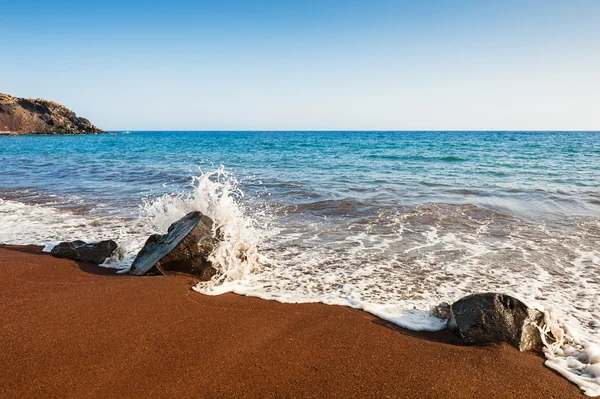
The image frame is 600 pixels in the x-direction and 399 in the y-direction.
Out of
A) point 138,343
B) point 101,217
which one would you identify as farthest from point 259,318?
point 101,217

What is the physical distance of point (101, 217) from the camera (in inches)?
332

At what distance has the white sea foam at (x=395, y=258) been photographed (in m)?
4.00

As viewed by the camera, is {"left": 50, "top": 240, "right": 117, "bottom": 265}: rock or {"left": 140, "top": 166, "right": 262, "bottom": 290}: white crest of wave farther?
{"left": 50, "top": 240, "right": 117, "bottom": 265}: rock

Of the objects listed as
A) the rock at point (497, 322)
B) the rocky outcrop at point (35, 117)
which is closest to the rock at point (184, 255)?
the rock at point (497, 322)

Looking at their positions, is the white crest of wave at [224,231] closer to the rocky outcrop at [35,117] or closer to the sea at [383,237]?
the sea at [383,237]

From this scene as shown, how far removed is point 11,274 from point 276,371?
12.3 ft

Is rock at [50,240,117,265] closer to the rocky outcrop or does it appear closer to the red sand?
the red sand

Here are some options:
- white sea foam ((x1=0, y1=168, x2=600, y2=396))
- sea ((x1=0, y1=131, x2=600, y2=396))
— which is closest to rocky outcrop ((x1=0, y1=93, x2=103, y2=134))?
sea ((x1=0, y1=131, x2=600, y2=396))

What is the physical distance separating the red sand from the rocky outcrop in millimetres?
81315

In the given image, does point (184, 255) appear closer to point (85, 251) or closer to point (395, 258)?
point (85, 251)

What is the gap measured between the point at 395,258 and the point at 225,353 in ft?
11.5

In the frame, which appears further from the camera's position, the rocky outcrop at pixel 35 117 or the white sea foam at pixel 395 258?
the rocky outcrop at pixel 35 117

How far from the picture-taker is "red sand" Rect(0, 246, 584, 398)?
8.71ft

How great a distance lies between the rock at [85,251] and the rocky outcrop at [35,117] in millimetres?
78953
